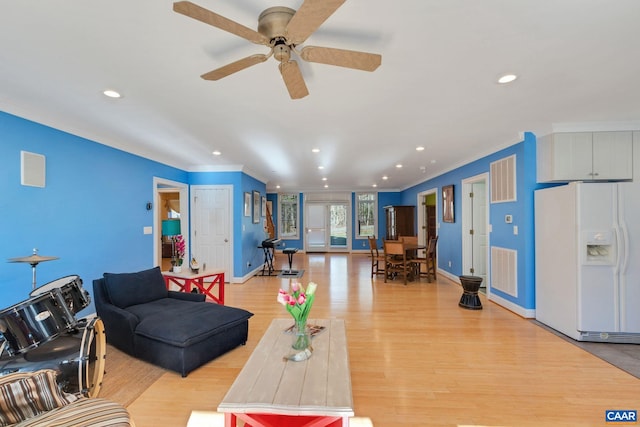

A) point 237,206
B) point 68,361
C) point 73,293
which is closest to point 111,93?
point 73,293

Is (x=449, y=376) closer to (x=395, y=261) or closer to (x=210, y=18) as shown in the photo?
(x=210, y=18)

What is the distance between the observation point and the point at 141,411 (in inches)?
75.6

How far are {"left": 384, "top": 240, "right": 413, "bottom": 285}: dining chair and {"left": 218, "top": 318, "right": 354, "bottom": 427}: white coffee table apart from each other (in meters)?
3.84

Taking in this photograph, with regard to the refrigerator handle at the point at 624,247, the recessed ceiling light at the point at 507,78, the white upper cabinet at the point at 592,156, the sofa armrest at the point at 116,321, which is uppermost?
the recessed ceiling light at the point at 507,78

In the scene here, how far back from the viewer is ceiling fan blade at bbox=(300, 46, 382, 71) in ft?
4.53

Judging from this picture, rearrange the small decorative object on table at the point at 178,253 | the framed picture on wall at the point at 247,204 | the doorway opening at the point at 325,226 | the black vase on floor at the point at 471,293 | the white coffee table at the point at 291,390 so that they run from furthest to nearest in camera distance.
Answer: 1. the doorway opening at the point at 325,226
2. the framed picture on wall at the point at 247,204
3. the black vase on floor at the point at 471,293
4. the small decorative object on table at the point at 178,253
5. the white coffee table at the point at 291,390

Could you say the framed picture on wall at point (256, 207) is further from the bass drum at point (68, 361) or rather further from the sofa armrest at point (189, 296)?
the bass drum at point (68, 361)

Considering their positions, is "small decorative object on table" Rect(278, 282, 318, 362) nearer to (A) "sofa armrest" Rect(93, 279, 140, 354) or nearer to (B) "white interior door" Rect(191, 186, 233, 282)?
(A) "sofa armrest" Rect(93, 279, 140, 354)

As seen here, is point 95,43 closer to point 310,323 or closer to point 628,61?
point 310,323

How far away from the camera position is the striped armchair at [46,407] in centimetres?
119

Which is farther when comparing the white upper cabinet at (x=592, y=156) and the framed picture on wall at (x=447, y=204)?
the framed picture on wall at (x=447, y=204)

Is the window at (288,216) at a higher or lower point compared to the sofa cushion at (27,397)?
higher

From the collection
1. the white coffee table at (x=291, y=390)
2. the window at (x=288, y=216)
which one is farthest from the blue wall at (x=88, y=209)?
the window at (x=288, y=216)

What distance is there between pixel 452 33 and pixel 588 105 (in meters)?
2.12
